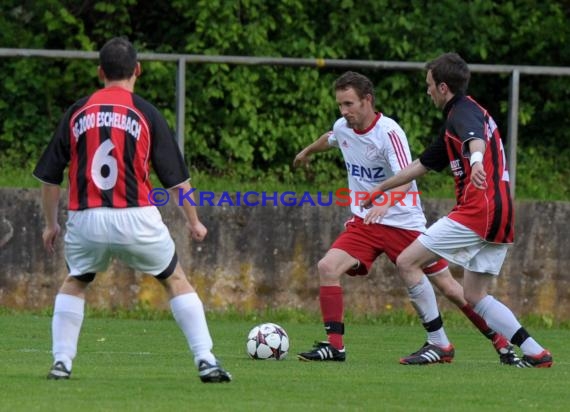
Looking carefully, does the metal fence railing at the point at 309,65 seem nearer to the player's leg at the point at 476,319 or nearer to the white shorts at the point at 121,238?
the player's leg at the point at 476,319

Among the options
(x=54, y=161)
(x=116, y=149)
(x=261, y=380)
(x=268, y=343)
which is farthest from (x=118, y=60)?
(x=268, y=343)

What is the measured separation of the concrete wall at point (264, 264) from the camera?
45.7 ft

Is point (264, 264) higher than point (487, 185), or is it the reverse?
point (487, 185)

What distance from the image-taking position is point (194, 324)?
26.0 feet

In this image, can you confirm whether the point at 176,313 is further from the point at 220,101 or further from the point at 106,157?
the point at 220,101

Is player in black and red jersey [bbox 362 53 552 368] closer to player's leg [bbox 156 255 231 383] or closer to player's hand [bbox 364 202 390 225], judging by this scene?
player's hand [bbox 364 202 390 225]

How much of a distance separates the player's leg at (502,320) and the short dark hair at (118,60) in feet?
9.89

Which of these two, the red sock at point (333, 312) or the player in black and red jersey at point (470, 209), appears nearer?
the player in black and red jersey at point (470, 209)

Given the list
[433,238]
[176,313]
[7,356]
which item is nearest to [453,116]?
[433,238]

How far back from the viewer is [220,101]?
15930 mm

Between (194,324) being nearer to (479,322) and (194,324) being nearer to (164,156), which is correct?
(164,156)

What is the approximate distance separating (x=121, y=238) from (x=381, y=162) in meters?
3.27

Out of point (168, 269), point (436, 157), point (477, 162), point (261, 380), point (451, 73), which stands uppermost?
point (451, 73)

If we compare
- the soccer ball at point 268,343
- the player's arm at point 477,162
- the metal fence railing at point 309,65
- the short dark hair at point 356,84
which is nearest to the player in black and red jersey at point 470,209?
the player's arm at point 477,162
